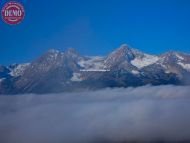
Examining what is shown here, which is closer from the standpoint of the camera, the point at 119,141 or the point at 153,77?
the point at 119,141

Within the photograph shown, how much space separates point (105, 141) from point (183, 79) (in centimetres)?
10017

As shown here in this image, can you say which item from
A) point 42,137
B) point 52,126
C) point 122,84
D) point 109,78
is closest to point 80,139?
point 52,126

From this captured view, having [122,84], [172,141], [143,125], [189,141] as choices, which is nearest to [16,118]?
[189,141]

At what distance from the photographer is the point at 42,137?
73.1 m

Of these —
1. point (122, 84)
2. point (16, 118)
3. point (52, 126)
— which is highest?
point (122, 84)

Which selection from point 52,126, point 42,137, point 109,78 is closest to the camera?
point 42,137

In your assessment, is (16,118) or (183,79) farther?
(183,79)

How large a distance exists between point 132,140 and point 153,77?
92.7 m

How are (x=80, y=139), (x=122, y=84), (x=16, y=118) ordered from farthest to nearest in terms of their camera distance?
(x=122, y=84)
(x=80, y=139)
(x=16, y=118)

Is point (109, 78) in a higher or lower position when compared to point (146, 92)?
higher

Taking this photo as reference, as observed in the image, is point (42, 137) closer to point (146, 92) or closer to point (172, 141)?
point (146, 92)

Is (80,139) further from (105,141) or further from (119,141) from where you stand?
(119,141)

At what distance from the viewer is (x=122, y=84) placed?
178750 mm

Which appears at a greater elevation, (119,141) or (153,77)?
(153,77)
